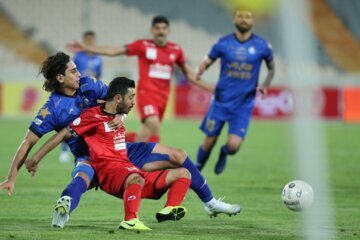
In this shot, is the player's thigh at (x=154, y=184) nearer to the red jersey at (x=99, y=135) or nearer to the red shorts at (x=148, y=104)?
the red jersey at (x=99, y=135)

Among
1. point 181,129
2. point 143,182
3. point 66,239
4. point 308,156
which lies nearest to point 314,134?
point 308,156

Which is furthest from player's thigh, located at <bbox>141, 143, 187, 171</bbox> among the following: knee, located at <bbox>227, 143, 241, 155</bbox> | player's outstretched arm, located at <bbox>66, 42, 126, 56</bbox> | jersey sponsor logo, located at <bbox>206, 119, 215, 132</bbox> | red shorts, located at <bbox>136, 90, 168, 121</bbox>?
red shorts, located at <bbox>136, 90, 168, 121</bbox>

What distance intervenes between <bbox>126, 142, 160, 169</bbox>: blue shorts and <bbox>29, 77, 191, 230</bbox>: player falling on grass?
16 cm

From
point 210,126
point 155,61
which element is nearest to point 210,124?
point 210,126

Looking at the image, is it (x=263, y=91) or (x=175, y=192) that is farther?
(x=263, y=91)

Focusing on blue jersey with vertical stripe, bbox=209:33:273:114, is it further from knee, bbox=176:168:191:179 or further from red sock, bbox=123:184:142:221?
red sock, bbox=123:184:142:221

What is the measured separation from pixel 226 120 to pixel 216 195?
228cm

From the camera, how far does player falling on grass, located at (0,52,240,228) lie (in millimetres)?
7164

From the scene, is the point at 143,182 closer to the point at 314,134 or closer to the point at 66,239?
the point at 66,239

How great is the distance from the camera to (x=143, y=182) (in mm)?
7035

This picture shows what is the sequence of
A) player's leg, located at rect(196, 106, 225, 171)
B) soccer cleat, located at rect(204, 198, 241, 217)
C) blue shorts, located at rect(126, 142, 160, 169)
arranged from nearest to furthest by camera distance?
blue shorts, located at rect(126, 142, 160, 169), soccer cleat, located at rect(204, 198, 241, 217), player's leg, located at rect(196, 106, 225, 171)

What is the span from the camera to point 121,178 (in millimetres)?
7004

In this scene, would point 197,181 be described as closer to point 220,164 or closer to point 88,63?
point 220,164

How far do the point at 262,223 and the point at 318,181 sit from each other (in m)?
4.08
